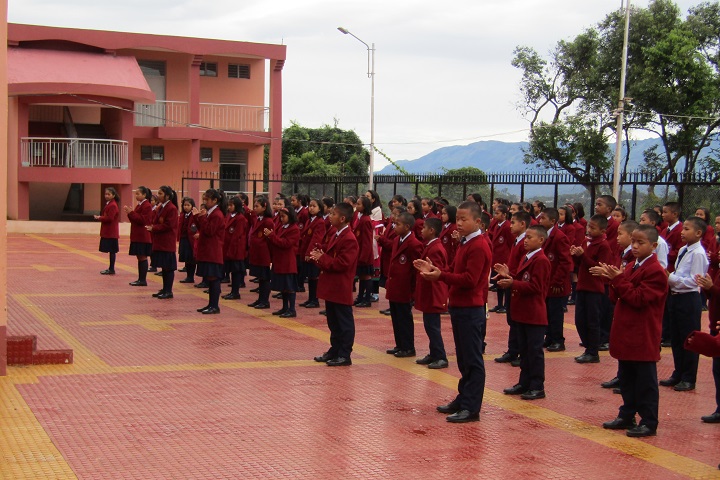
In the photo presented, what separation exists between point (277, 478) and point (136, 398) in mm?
2453

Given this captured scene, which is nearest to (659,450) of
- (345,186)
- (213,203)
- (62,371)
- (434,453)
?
(434,453)

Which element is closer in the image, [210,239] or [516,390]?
[516,390]

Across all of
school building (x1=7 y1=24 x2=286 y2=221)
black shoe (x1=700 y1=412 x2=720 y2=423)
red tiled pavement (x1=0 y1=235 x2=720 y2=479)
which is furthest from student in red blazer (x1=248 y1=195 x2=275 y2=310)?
school building (x1=7 y1=24 x2=286 y2=221)

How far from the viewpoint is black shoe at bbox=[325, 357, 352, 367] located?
31.4ft

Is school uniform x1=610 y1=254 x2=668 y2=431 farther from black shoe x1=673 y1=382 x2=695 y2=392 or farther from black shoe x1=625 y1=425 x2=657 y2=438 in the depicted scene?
black shoe x1=673 y1=382 x2=695 y2=392

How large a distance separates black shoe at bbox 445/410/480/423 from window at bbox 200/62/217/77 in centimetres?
2910

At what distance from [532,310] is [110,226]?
11.3 meters

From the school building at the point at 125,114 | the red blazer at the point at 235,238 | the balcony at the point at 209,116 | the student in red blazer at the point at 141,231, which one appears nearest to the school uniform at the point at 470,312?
the red blazer at the point at 235,238

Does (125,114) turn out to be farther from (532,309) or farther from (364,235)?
(532,309)

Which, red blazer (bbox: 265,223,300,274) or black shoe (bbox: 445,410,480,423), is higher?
red blazer (bbox: 265,223,300,274)

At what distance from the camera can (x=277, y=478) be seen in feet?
19.4

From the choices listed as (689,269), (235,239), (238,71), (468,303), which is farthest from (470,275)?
(238,71)

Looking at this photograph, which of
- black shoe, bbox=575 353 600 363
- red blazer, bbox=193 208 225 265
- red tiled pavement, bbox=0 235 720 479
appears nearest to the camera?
red tiled pavement, bbox=0 235 720 479

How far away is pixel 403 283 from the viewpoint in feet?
33.4
